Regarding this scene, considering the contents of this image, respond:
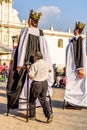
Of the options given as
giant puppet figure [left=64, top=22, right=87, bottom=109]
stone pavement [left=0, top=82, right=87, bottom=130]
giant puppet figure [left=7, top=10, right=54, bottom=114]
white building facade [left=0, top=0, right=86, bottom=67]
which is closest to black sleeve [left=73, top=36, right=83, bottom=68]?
giant puppet figure [left=64, top=22, right=87, bottom=109]

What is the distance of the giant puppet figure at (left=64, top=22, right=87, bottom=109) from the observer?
32.4 feet

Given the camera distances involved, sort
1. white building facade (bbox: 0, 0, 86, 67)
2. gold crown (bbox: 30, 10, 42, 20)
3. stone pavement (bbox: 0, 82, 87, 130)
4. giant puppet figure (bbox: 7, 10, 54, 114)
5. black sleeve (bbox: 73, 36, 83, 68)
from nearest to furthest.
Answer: stone pavement (bbox: 0, 82, 87, 130) → giant puppet figure (bbox: 7, 10, 54, 114) → gold crown (bbox: 30, 10, 42, 20) → black sleeve (bbox: 73, 36, 83, 68) → white building facade (bbox: 0, 0, 86, 67)

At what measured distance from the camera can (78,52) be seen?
9.97m

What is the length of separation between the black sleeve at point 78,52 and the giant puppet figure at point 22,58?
132 cm

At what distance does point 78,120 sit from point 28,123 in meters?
1.09

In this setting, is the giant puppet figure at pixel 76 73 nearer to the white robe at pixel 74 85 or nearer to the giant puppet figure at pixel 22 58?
the white robe at pixel 74 85

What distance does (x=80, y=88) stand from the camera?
32.8 ft

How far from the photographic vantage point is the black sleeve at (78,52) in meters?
9.86

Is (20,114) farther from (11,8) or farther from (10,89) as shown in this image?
(11,8)

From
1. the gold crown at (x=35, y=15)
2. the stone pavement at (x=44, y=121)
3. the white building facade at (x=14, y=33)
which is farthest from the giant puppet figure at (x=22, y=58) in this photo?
the white building facade at (x=14, y=33)

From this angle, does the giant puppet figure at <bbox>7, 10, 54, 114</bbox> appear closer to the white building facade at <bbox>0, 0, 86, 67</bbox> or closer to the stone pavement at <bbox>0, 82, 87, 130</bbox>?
the stone pavement at <bbox>0, 82, 87, 130</bbox>

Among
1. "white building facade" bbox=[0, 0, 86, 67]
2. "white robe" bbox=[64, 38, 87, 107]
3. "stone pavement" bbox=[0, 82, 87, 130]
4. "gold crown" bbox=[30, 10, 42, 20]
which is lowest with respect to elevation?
"stone pavement" bbox=[0, 82, 87, 130]

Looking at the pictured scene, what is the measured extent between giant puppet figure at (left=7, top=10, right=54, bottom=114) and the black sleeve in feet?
4.32

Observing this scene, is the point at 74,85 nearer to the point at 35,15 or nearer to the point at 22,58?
the point at 22,58
